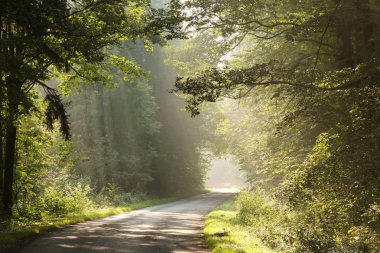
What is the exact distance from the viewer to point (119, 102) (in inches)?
1475

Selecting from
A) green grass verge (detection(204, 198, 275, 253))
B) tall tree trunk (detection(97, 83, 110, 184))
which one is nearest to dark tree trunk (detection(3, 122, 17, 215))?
green grass verge (detection(204, 198, 275, 253))

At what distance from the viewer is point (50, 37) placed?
15.3m

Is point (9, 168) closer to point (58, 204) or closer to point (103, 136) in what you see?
point (58, 204)

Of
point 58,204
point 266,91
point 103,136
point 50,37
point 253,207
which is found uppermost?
point 50,37

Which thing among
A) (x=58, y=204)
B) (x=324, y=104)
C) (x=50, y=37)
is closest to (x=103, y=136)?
(x=58, y=204)

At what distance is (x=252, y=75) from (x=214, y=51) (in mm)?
4667

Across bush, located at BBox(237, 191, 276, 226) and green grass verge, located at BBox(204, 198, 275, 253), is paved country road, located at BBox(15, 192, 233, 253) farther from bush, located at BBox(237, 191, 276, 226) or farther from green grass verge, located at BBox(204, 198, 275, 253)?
bush, located at BBox(237, 191, 276, 226)

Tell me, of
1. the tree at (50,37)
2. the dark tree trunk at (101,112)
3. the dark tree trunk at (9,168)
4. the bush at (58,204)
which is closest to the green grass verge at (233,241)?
the tree at (50,37)

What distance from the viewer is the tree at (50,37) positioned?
10.3 m

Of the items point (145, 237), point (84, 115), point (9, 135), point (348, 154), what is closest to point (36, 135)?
point (9, 135)

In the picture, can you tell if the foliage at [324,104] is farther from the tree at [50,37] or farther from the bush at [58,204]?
the bush at [58,204]

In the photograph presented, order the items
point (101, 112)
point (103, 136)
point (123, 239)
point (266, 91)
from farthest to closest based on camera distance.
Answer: point (101, 112)
point (103, 136)
point (266, 91)
point (123, 239)

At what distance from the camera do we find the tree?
404 inches

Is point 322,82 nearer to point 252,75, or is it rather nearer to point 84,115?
point 252,75
